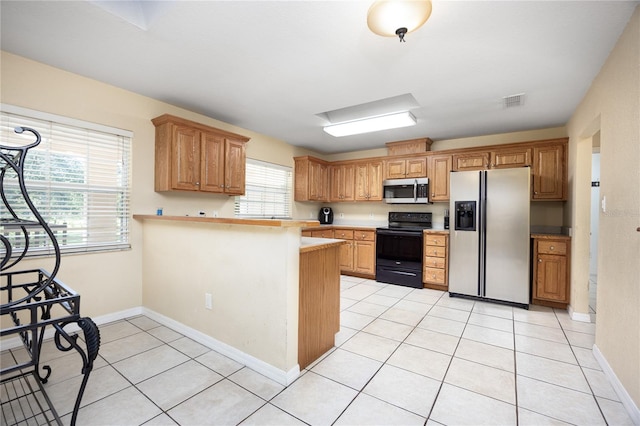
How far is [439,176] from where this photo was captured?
4.71m

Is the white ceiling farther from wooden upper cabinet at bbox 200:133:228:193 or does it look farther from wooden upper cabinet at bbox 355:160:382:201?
wooden upper cabinet at bbox 355:160:382:201

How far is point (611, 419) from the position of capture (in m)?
1.68

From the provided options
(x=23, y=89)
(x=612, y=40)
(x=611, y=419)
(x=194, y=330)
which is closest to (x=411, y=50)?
(x=612, y=40)

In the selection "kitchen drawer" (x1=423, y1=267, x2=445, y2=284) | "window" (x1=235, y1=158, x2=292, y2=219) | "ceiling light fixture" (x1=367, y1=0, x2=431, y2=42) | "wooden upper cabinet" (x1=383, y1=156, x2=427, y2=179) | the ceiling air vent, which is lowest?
"kitchen drawer" (x1=423, y1=267, x2=445, y2=284)

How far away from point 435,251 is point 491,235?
0.82m

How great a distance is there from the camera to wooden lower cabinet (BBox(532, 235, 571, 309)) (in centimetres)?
356

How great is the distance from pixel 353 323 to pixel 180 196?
8.62ft

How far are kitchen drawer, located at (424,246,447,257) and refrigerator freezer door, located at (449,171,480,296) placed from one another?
19cm

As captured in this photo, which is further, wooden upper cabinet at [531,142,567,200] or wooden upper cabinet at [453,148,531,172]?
wooden upper cabinet at [453,148,531,172]

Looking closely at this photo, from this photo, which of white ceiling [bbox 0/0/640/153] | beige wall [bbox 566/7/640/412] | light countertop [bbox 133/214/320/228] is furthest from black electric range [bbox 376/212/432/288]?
light countertop [bbox 133/214/320/228]

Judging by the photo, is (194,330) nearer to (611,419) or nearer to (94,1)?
(94,1)

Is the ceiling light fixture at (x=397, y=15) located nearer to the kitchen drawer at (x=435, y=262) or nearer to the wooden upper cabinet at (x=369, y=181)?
the kitchen drawer at (x=435, y=262)

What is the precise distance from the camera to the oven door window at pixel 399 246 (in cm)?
456

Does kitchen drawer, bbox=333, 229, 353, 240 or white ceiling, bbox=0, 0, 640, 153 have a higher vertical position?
white ceiling, bbox=0, 0, 640, 153
